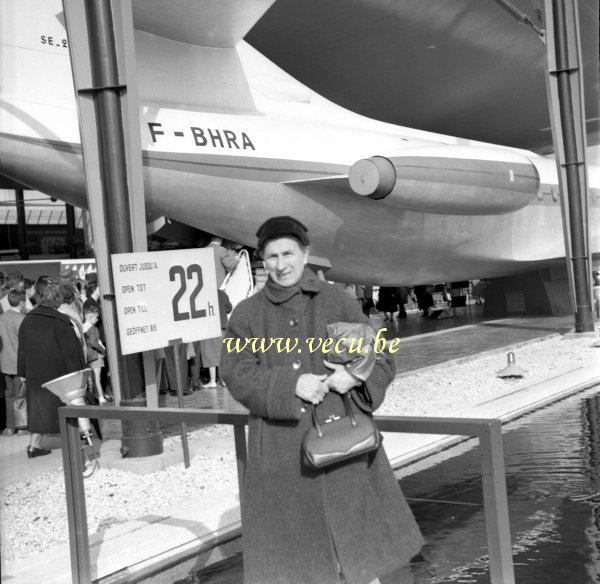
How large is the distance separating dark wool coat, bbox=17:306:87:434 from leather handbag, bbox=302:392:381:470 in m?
4.49

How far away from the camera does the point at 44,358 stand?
21.6 feet

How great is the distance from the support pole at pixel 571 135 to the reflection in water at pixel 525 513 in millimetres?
6844

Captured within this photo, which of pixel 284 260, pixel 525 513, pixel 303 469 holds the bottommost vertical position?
pixel 525 513

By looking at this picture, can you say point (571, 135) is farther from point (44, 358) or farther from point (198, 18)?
point (44, 358)

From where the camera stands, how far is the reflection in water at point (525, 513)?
3.74 metres

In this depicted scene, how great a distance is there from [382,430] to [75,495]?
1.84 meters

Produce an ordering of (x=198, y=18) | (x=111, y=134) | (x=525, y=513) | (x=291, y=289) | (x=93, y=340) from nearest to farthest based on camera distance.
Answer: (x=291, y=289) < (x=525, y=513) < (x=111, y=134) < (x=93, y=340) < (x=198, y=18)

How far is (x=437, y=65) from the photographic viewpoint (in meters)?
17.9

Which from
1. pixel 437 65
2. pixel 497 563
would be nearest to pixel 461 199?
pixel 437 65

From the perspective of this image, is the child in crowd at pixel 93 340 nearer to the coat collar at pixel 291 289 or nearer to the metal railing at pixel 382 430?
the metal railing at pixel 382 430

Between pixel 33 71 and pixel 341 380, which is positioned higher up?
pixel 33 71

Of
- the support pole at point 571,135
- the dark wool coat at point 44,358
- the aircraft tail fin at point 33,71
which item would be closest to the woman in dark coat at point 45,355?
the dark wool coat at point 44,358

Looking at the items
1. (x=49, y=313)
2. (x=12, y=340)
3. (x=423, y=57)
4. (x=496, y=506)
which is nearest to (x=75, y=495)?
(x=496, y=506)

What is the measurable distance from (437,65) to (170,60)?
8.88m
